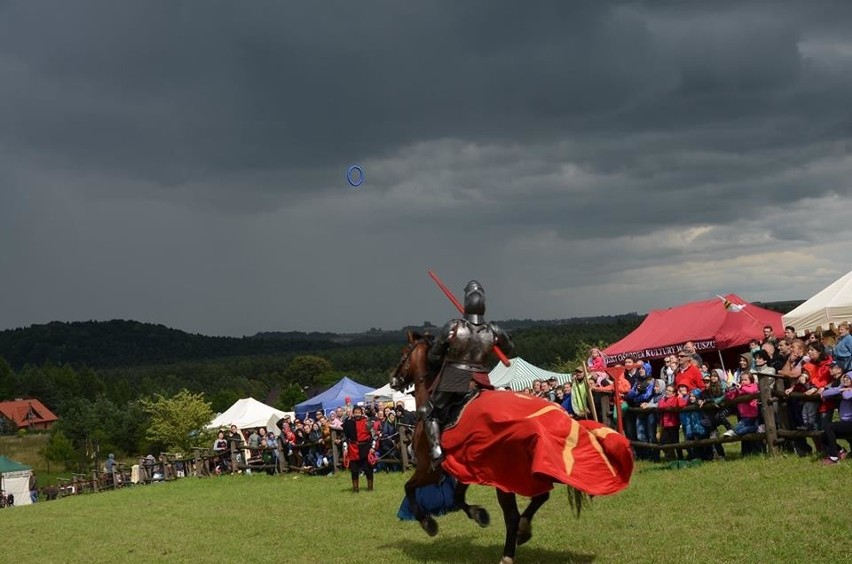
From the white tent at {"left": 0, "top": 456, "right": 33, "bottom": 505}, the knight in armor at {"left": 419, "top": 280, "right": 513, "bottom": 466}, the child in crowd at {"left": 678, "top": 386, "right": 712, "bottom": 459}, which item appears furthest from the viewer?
the white tent at {"left": 0, "top": 456, "right": 33, "bottom": 505}

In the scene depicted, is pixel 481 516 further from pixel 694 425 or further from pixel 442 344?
pixel 694 425

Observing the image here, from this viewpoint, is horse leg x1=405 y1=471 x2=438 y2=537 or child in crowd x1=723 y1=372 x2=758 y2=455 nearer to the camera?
horse leg x1=405 y1=471 x2=438 y2=537

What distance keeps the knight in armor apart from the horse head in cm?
93

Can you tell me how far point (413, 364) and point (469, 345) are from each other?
142 centimetres

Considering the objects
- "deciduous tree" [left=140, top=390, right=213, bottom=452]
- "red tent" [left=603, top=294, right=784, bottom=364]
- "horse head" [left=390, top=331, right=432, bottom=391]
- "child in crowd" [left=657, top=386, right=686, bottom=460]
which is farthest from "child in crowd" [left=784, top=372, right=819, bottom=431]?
"deciduous tree" [left=140, top=390, right=213, bottom=452]

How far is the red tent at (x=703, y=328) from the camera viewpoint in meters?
30.0

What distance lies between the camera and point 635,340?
33.8 metres

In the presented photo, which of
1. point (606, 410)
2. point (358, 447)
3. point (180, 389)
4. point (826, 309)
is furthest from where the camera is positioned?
point (180, 389)

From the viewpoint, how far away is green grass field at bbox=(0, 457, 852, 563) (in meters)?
9.15

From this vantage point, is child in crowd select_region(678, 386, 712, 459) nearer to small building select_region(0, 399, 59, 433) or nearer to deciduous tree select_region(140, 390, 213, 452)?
deciduous tree select_region(140, 390, 213, 452)

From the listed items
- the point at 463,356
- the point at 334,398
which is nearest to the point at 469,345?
the point at 463,356

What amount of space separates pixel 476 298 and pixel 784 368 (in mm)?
7499

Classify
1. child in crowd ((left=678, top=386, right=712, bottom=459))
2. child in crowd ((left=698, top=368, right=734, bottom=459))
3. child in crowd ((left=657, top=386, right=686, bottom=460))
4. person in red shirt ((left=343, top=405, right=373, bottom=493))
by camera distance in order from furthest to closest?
person in red shirt ((left=343, top=405, right=373, bottom=493)), child in crowd ((left=657, top=386, right=686, bottom=460)), child in crowd ((left=678, top=386, right=712, bottom=459)), child in crowd ((left=698, top=368, right=734, bottom=459))

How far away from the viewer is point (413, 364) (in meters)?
11.3
